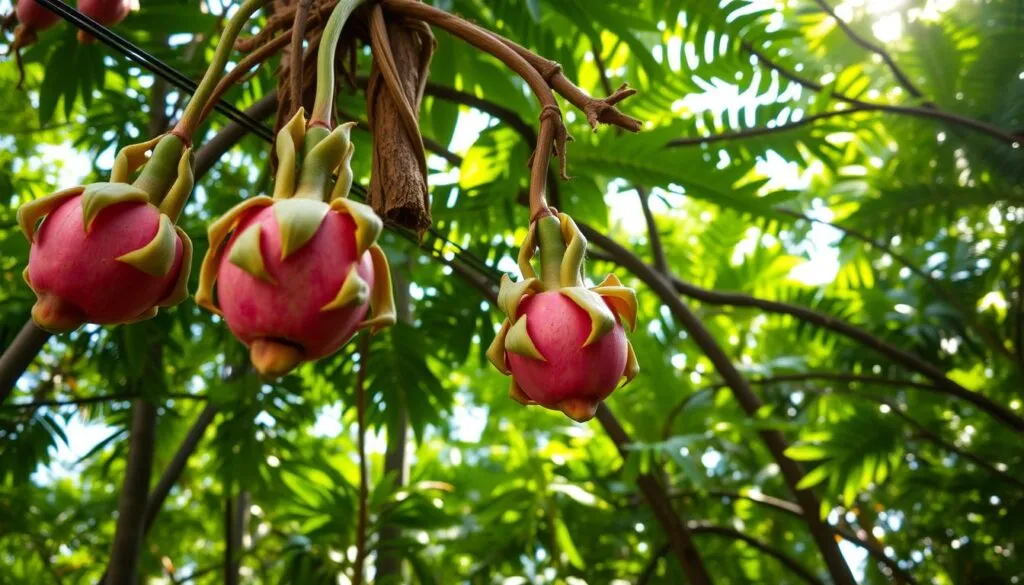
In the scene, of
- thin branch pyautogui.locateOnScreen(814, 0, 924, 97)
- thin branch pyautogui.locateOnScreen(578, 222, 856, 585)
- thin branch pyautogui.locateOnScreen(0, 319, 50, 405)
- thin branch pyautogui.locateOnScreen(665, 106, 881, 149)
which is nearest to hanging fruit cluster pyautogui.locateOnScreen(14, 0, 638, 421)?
thin branch pyautogui.locateOnScreen(0, 319, 50, 405)

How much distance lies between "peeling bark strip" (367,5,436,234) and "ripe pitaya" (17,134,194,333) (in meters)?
0.12

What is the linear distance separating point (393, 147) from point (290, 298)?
0.18 m

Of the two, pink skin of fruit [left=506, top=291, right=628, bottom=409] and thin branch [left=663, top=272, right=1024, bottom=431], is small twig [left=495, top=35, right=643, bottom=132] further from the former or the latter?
thin branch [left=663, top=272, right=1024, bottom=431]

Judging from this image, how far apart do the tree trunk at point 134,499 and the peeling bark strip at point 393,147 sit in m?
1.09

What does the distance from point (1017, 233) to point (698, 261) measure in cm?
74

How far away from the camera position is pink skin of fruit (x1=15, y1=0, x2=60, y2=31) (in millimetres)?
783

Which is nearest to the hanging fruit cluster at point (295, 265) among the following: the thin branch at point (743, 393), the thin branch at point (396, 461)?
the thin branch at point (743, 393)

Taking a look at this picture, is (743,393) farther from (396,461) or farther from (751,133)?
(396,461)

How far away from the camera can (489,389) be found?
7.17ft

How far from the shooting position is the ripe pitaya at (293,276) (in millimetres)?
339

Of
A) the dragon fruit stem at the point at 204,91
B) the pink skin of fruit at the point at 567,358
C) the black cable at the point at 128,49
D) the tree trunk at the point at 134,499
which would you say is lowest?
the pink skin of fruit at the point at 567,358

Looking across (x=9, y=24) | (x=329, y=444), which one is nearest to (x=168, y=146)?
(x=9, y=24)

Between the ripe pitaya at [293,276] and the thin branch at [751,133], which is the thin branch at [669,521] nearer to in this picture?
the thin branch at [751,133]

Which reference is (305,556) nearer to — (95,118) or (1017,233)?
(95,118)
